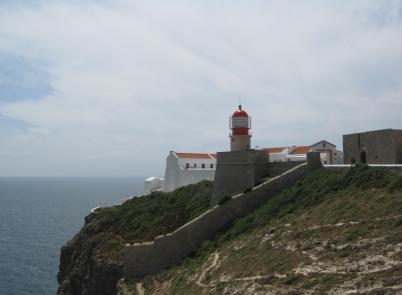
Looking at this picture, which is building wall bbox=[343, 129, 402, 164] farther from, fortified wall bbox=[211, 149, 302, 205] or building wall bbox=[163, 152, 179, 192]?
building wall bbox=[163, 152, 179, 192]

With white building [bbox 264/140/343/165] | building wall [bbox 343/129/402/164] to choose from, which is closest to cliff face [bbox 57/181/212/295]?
white building [bbox 264/140/343/165]

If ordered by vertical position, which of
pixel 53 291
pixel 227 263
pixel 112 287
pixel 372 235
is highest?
pixel 372 235

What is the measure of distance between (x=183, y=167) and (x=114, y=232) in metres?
14.5

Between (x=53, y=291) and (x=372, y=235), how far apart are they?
35296mm

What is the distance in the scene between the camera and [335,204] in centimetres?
2039

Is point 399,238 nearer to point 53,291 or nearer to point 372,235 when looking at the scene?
point 372,235

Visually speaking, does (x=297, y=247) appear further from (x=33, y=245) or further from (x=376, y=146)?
(x=33, y=245)

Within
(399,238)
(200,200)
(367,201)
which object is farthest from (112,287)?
(399,238)

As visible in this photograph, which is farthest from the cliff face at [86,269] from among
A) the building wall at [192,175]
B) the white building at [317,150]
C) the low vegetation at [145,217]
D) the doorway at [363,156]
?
the white building at [317,150]

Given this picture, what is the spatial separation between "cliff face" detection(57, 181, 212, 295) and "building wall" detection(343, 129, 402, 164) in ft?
36.5

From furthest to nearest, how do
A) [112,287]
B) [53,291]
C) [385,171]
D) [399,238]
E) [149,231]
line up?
[53,291] → [149,231] → [112,287] → [385,171] → [399,238]

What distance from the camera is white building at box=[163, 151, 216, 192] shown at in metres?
46.0

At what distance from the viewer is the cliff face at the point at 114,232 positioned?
3095cm

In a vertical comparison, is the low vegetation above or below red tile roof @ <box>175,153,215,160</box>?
below
